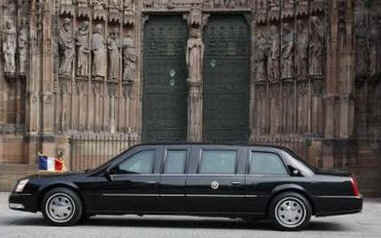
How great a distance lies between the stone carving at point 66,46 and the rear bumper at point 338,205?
11.0 metres

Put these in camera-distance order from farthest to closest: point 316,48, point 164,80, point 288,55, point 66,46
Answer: point 164,80 < point 66,46 < point 288,55 < point 316,48

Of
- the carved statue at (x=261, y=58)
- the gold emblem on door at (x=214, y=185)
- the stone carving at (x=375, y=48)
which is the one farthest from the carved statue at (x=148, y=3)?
the gold emblem on door at (x=214, y=185)

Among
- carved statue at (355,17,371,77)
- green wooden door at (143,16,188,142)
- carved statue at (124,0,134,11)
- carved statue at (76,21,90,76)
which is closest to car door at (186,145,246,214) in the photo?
carved statue at (355,17,371,77)

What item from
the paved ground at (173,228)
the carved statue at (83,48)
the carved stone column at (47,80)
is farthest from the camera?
Answer: the carved statue at (83,48)

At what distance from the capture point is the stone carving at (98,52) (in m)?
21.5

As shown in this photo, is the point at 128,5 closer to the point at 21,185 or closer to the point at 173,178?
the point at 21,185

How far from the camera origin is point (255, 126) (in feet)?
71.5

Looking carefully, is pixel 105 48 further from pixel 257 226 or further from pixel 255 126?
pixel 257 226

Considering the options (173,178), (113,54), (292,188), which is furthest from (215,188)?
(113,54)

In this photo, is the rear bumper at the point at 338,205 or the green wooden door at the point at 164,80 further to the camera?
the green wooden door at the point at 164,80

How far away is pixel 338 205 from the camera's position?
11.9 m

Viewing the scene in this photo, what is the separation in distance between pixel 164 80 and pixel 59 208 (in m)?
10.7

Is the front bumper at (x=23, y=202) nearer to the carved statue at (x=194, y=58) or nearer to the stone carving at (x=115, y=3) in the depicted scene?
the carved statue at (x=194, y=58)

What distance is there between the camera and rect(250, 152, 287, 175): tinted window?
40.0 feet
